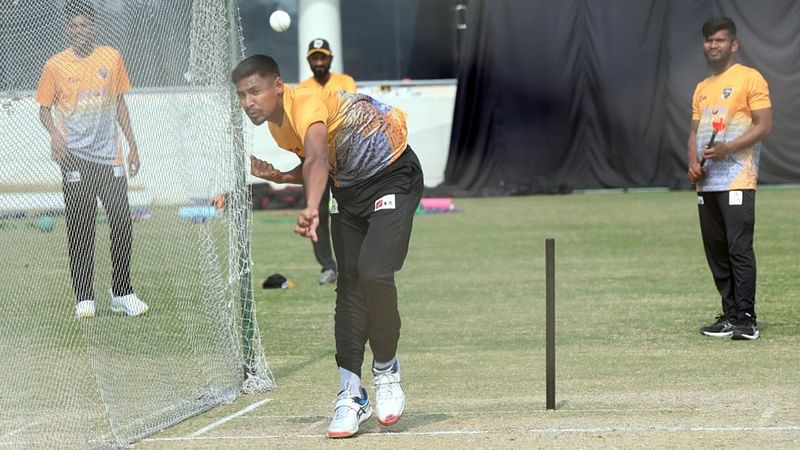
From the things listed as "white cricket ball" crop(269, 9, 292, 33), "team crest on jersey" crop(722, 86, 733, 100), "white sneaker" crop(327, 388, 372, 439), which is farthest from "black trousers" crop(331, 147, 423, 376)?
"white cricket ball" crop(269, 9, 292, 33)

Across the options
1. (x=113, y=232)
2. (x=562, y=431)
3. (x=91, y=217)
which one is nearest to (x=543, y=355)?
(x=562, y=431)

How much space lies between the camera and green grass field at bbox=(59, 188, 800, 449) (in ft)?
20.2

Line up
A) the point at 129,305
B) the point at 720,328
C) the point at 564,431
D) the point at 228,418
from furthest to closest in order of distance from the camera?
1. the point at 720,328
2. the point at 129,305
3. the point at 228,418
4. the point at 564,431

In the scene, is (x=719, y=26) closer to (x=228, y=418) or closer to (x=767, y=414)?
(x=767, y=414)

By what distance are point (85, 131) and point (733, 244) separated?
4.41 metres

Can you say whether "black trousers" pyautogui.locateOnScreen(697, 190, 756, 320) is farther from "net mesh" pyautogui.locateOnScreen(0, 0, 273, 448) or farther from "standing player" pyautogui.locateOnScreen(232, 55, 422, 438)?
"net mesh" pyautogui.locateOnScreen(0, 0, 273, 448)

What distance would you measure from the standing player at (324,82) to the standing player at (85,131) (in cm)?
340

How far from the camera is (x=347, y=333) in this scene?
640cm

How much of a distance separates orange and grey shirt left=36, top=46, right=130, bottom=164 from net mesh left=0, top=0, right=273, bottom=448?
2 cm

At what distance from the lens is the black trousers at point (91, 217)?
689 cm

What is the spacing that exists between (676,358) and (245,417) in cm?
292

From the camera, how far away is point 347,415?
6176mm

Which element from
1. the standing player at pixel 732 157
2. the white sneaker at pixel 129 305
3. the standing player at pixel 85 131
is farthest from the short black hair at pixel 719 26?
the white sneaker at pixel 129 305

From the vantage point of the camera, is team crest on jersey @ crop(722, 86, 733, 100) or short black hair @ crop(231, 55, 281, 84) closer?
short black hair @ crop(231, 55, 281, 84)
